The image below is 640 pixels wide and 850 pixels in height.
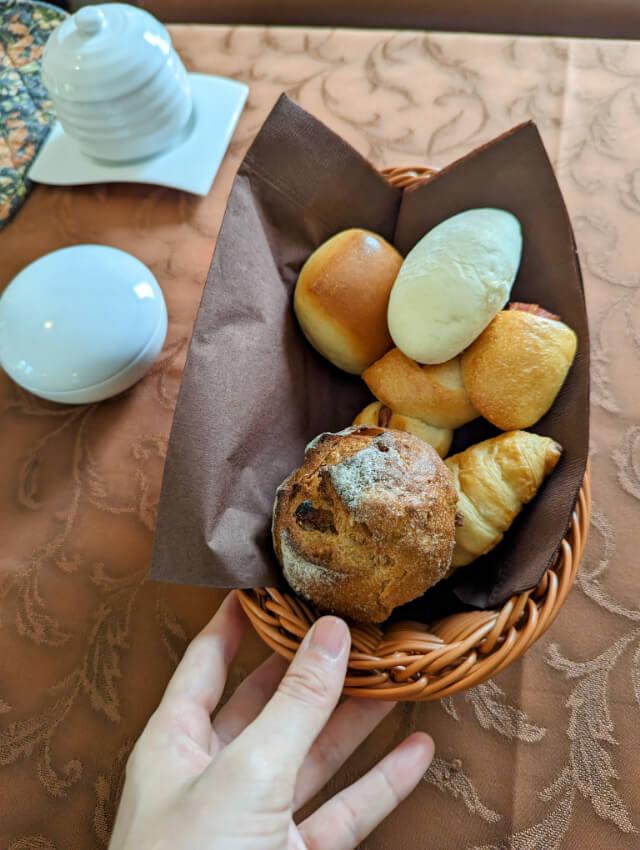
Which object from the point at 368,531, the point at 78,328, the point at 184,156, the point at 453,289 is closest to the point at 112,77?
the point at 184,156

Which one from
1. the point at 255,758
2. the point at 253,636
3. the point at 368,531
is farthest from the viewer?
the point at 253,636

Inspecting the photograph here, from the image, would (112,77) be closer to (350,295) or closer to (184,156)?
(184,156)

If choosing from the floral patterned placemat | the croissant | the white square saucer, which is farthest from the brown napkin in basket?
the floral patterned placemat

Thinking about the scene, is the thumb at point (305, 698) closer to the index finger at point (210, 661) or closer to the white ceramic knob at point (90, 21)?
the index finger at point (210, 661)

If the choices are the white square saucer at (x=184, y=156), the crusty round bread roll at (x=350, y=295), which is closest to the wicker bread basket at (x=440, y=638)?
the crusty round bread roll at (x=350, y=295)

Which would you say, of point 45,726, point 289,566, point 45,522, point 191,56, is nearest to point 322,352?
point 289,566
